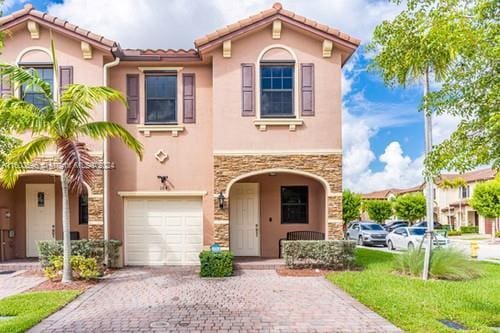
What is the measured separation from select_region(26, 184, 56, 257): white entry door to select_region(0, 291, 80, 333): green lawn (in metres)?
5.95

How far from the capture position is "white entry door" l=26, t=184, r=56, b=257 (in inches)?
627

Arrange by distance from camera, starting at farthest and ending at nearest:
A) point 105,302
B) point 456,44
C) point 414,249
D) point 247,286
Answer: point 414,249 < point 247,286 < point 105,302 < point 456,44

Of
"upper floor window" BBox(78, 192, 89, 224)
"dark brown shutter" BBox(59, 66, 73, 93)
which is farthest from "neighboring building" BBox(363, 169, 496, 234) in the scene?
"dark brown shutter" BBox(59, 66, 73, 93)

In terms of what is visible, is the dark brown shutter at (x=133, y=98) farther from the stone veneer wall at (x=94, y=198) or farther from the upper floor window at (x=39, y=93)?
the upper floor window at (x=39, y=93)

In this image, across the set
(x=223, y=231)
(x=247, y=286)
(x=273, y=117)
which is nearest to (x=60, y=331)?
(x=247, y=286)

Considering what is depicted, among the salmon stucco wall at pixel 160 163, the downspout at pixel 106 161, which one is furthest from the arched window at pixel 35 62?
the salmon stucco wall at pixel 160 163

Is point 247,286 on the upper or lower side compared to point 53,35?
lower

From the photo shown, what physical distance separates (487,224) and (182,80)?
1644 inches

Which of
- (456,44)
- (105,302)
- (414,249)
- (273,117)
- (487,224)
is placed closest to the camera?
(456,44)

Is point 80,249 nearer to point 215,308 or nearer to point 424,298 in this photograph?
point 215,308

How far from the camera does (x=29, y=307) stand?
8.98 meters

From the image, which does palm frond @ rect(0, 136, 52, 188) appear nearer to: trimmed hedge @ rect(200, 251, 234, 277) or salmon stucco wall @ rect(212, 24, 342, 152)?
salmon stucco wall @ rect(212, 24, 342, 152)

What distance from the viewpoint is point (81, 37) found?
14102 mm

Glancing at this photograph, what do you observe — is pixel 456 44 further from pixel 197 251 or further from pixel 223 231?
pixel 197 251
